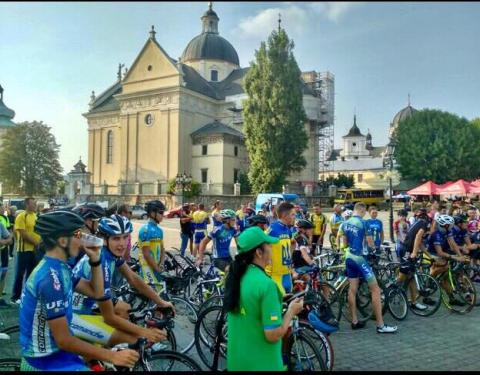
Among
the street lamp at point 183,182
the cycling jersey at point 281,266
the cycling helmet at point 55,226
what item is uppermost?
the street lamp at point 183,182

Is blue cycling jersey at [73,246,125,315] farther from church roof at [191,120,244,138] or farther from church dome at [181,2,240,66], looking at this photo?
church dome at [181,2,240,66]

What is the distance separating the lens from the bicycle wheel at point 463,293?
28.4 ft

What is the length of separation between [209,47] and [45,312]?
225 ft

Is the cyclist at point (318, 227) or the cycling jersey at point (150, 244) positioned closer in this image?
the cycling jersey at point (150, 244)

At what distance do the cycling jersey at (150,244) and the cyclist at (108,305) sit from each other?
2188 millimetres

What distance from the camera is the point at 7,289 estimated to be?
34.3 ft

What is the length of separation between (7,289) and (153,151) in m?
47.5

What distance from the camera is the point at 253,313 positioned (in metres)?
3.09

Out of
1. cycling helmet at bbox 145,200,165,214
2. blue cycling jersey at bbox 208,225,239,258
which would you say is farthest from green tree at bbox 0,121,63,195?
cycling helmet at bbox 145,200,165,214

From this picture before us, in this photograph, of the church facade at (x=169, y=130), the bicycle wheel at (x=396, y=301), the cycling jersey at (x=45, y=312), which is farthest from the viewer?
the church facade at (x=169, y=130)

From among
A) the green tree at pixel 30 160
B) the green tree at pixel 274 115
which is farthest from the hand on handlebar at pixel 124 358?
the green tree at pixel 30 160

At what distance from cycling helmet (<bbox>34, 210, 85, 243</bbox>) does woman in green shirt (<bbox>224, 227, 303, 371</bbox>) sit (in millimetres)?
1171

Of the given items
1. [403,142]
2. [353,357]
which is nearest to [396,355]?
[353,357]

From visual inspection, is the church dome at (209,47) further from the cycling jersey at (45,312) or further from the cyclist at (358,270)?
the cycling jersey at (45,312)
